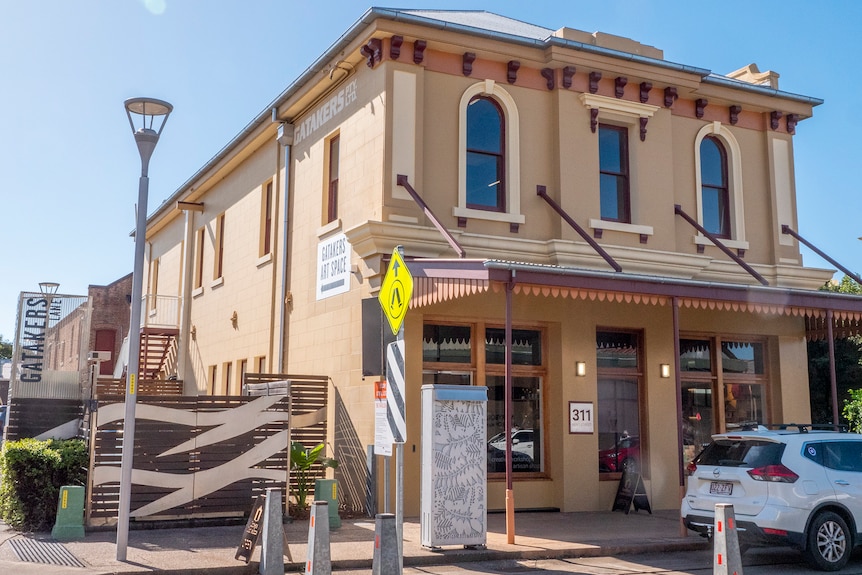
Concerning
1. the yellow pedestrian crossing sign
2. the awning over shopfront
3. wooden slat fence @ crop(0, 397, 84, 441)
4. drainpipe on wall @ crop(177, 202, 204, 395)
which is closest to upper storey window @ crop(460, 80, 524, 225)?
the awning over shopfront

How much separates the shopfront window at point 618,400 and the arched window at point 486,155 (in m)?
3.12

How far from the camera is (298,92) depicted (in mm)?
17047

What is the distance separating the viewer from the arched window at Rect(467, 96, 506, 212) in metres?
14.9

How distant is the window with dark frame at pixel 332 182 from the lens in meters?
16.2

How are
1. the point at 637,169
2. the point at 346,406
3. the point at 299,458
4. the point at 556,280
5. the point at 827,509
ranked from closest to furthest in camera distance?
the point at 827,509, the point at 556,280, the point at 299,458, the point at 346,406, the point at 637,169

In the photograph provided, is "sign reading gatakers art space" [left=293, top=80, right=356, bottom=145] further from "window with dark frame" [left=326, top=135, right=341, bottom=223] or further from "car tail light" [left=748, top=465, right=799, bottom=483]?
"car tail light" [left=748, top=465, right=799, bottom=483]

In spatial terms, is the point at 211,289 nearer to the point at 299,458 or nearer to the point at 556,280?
the point at 299,458

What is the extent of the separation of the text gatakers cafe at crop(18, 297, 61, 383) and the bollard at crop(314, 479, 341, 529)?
27.0ft

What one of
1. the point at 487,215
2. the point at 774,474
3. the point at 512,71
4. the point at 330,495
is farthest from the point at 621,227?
the point at 330,495

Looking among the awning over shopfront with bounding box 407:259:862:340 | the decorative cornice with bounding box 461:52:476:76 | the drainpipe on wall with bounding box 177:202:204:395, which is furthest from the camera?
the drainpipe on wall with bounding box 177:202:204:395

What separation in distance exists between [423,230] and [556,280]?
2843 mm

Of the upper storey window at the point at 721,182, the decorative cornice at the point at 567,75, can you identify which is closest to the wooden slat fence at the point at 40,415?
the decorative cornice at the point at 567,75

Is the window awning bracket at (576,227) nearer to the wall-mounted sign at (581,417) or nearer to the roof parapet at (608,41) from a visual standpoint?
the wall-mounted sign at (581,417)

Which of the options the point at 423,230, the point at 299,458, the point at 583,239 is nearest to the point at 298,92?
the point at 423,230
